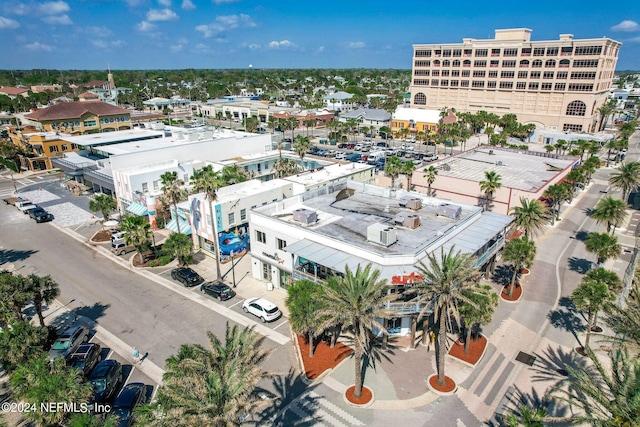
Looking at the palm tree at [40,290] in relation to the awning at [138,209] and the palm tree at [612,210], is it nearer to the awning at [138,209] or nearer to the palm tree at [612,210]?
the awning at [138,209]

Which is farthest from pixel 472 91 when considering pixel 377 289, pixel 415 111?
pixel 377 289

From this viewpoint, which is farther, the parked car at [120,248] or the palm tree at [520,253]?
the parked car at [120,248]

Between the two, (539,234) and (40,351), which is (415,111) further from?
(40,351)

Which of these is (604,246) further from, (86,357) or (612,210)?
(86,357)

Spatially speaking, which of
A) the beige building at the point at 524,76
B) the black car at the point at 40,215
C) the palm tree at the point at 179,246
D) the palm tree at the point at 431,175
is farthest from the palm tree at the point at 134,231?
the beige building at the point at 524,76

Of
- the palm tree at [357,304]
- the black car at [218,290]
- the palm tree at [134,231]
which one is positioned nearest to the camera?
the palm tree at [357,304]

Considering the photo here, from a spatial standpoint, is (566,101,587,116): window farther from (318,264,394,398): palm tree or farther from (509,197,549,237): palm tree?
(318,264,394,398): palm tree
